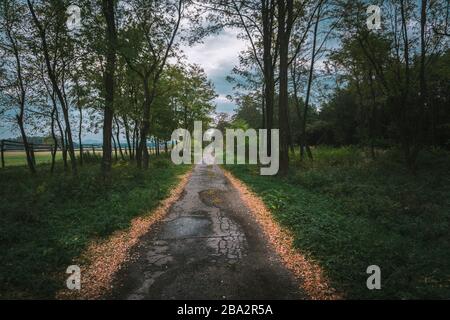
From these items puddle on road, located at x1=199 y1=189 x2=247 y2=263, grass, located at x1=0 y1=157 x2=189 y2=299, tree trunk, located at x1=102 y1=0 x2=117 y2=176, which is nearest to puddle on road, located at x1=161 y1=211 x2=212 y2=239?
puddle on road, located at x1=199 y1=189 x2=247 y2=263

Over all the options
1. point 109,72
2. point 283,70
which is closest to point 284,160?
point 283,70

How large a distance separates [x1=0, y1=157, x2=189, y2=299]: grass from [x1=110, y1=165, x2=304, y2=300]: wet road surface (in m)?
1.23

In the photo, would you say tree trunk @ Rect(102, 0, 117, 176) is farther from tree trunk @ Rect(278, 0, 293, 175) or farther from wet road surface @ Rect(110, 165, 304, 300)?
tree trunk @ Rect(278, 0, 293, 175)

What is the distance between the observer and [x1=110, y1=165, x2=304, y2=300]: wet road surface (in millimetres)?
4551

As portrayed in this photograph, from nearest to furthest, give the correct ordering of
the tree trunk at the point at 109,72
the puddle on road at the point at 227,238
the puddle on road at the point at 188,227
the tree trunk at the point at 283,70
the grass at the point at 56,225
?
1. the grass at the point at 56,225
2. the puddle on road at the point at 227,238
3. the puddle on road at the point at 188,227
4. the tree trunk at the point at 109,72
5. the tree trunk at the point at 283,70

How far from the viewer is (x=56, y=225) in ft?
24.2

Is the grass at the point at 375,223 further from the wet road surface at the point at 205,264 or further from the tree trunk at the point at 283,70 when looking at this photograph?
the tree trunk at the point at 283,70

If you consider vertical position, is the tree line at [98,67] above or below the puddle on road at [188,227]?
above

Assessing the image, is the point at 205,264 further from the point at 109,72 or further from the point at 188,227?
the point at 109,72

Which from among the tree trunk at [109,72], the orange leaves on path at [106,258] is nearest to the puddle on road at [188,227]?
the orange leaves on path at [106,258]

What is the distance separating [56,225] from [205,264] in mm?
4544

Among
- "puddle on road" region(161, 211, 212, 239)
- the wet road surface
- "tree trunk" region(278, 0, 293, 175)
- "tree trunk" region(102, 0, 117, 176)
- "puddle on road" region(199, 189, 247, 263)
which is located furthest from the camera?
"tree trunk" region(278, 0, 293, 175)

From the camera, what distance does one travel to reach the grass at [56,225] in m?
4.79

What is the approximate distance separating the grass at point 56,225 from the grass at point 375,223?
491cm
